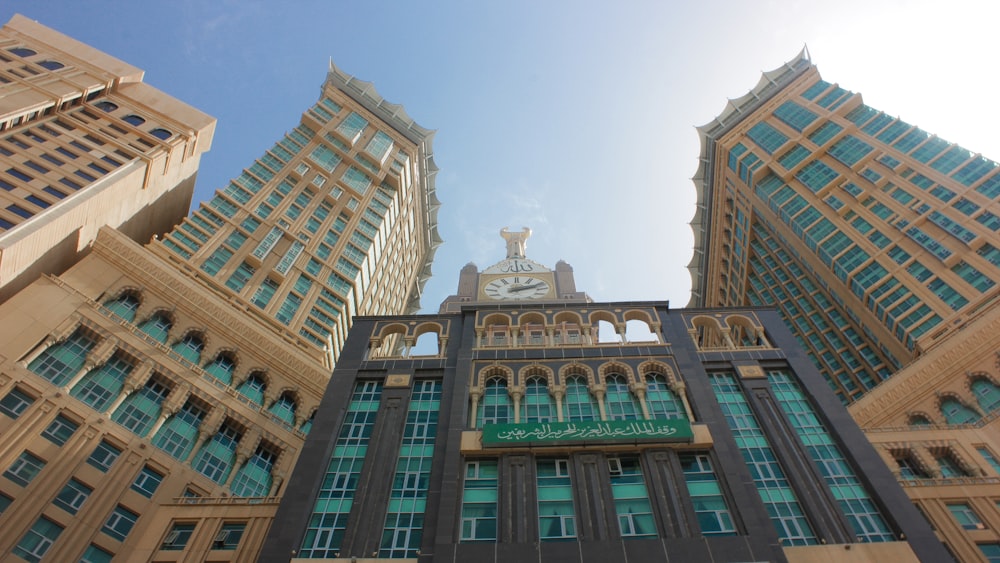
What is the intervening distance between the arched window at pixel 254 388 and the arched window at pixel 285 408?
2.85 ft

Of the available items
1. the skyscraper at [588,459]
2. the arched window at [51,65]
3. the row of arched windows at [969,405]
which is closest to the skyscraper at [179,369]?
the arched window at [51,65]

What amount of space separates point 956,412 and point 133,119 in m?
63.7

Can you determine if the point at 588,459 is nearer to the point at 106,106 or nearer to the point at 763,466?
the point at 763,466

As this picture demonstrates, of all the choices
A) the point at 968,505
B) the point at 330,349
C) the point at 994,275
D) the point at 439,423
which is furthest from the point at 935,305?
the point at 330,349

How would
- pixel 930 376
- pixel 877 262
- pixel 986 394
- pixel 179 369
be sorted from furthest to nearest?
pixel 877 262
pixel 930 376
pixel 986 394
pixel 179 369

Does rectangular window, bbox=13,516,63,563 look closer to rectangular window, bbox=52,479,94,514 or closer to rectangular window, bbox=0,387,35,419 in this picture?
rectangular window, bbox=52,479,94,514

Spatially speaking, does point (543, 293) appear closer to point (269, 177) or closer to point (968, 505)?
point (968, 505)

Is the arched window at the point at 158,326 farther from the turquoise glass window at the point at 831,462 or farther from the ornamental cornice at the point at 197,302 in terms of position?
the turquoise glass window at the point at 831,462

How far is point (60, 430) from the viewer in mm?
29438

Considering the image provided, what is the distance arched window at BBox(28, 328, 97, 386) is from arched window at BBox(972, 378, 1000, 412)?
48.5 metres

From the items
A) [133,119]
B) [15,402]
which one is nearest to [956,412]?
[15,402]

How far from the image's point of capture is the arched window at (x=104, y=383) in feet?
104

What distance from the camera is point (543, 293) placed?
136 ft

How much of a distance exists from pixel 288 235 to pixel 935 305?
50.8m
